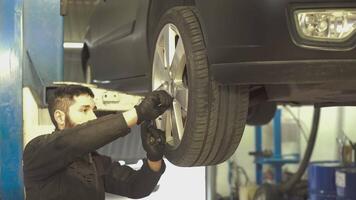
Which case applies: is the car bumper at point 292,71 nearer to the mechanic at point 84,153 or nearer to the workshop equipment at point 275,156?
the mechanic at point 84,153

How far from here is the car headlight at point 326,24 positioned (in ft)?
5.51

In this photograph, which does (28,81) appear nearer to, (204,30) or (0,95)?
(0,95)

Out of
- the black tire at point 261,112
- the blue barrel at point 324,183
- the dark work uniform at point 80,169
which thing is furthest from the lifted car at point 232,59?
the blue barrel at point 324,183

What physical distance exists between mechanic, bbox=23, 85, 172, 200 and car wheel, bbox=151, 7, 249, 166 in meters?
0.08

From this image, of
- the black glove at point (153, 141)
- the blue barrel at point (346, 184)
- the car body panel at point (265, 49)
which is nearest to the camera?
the car body panel at point (265, 49)

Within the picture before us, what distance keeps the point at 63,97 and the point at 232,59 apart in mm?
701

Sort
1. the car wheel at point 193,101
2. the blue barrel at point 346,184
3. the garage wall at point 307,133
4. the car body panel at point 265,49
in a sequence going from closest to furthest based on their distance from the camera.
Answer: the car body panel at point 265,49 → the car wheel at point 193,101 → the blue barrel at point 346,184 → the garage wall at point 307,133

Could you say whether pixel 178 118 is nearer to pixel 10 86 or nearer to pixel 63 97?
pixel 63 97

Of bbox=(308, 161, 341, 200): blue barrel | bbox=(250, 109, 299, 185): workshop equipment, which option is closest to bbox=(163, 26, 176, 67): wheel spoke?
bbox=(308, 161, 341, 200): blue barrel

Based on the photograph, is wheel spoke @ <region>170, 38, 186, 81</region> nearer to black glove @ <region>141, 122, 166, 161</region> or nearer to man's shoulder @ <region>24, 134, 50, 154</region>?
black glove @ <region>141, 122, 166, 161</region>

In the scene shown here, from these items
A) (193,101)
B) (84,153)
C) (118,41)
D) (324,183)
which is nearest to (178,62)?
(193,101)

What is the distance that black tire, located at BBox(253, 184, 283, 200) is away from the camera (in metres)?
5.63

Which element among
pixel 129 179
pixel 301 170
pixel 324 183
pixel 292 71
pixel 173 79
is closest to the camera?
pixel 292 71

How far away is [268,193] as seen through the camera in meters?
5.68
